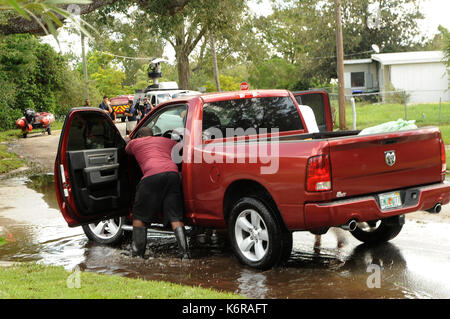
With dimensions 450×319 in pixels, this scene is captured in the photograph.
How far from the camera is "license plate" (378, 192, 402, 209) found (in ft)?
19.8

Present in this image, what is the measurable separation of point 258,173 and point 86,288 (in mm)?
1961

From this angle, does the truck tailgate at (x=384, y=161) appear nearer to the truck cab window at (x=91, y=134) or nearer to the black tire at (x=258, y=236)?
the black tire at (x=258, y=236)

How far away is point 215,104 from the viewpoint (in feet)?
23.7

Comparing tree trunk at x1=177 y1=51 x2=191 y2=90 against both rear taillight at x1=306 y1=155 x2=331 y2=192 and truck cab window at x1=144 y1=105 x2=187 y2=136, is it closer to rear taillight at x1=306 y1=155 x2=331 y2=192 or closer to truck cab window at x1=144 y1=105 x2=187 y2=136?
truck cab window at x1=144 y1=105 x2=187 y2=136

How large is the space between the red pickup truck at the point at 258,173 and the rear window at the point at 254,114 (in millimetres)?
13

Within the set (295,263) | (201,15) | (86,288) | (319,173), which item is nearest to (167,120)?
(295,263)

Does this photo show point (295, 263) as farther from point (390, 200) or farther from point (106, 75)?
point (106, 75)

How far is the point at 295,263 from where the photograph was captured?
22.0 ft

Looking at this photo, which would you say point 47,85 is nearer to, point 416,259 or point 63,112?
point 63,112

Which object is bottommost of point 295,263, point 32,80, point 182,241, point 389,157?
point 295,263

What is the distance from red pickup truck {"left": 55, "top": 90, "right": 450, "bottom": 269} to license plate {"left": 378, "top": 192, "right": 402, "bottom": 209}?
10 millimetres

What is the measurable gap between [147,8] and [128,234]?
15.0m

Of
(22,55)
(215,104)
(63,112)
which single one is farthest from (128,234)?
(63,112)

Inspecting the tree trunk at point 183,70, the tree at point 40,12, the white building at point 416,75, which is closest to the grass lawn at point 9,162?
the tree at point 40,12
